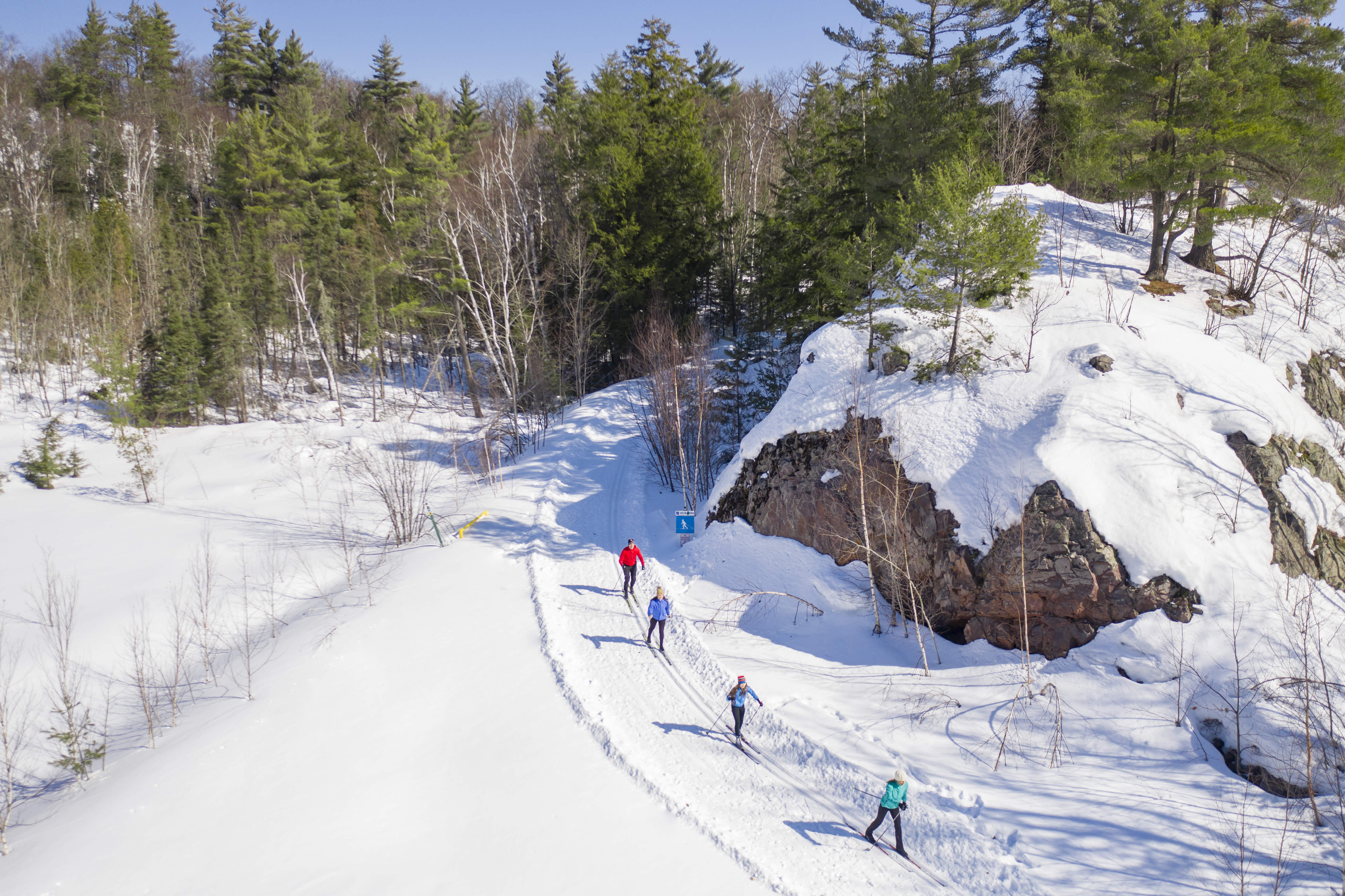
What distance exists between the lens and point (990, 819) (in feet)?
30.8

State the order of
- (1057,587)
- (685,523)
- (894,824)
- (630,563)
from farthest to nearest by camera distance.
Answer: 1. (685,523)
2. (630,563)
3. (1057,587)
4. (894,824)

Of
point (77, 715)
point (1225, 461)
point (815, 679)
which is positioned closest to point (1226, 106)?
point (1225, 461)

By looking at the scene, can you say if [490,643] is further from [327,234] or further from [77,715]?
[327,234]

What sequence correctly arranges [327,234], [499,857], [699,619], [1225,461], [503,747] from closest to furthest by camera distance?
[499,857] < [503,747] < [1225,461] < [699,619] < [327,234]

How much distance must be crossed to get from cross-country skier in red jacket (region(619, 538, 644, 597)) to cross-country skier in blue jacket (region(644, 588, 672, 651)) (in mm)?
1942

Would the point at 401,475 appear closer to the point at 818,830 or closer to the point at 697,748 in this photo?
the point at 697,748

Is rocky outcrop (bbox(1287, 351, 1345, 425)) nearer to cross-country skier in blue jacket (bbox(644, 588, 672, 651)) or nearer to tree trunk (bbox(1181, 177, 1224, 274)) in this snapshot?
tree trunk (bbox(1181, 177, 1224, 274))

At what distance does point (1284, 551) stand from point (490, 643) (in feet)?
56.1

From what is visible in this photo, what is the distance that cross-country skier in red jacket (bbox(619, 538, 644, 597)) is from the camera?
15.8 metres

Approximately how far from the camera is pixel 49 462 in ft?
79.6

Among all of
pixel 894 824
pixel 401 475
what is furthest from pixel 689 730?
pixel 401 475

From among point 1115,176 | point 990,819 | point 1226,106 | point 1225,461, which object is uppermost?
point 1226,106

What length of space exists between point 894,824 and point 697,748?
3.46m

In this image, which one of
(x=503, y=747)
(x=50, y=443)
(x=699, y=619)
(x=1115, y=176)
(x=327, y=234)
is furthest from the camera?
(x=327, y=234)
